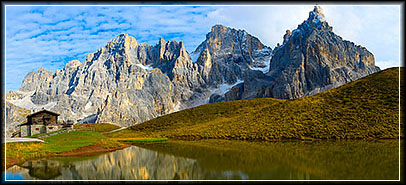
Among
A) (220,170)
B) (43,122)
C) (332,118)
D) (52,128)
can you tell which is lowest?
(220,170)

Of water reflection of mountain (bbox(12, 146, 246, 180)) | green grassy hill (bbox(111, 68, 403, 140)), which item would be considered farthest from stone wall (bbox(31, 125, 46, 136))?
water reflection of mountain (bbox(12, 146, 246, 180))

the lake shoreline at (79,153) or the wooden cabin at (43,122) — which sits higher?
the wooden cabin at (43,122)

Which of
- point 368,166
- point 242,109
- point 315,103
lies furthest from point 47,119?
point 368,166

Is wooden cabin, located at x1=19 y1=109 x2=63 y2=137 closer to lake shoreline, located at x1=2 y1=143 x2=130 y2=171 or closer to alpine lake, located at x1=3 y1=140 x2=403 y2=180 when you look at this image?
lake shoreline, located at x1=2 y1=143 x2=130 y2=171

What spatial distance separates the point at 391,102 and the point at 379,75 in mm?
16984

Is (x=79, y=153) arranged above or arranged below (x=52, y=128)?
below

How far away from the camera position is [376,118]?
52312 mm

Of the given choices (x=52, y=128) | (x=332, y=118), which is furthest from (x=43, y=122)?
(x=332, y=118)

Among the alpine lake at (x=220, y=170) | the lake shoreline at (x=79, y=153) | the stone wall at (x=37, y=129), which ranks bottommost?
the alpine lake at (x=220, y=170)

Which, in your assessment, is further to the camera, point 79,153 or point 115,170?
point 79,153

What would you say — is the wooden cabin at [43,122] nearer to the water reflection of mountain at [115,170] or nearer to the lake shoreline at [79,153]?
the lake shoreline at [79,153]

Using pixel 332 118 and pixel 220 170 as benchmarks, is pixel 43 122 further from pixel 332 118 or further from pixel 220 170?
pixel 332 118

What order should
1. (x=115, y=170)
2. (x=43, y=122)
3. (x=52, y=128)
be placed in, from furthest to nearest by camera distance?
(x=43, y=122)
(x=52, y=128)
(x=115, y=170)

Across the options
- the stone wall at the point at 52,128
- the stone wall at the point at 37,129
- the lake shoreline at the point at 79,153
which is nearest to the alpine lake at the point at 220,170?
the lake shoreline at the point at 79,153
